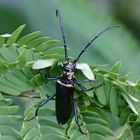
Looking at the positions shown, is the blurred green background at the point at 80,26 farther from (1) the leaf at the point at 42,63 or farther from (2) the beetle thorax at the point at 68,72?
(1) the leaf at the point at 42,63

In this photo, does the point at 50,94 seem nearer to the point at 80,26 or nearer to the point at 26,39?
the point at 26,39

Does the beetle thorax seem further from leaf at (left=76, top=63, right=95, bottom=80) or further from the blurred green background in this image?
the blurred green background

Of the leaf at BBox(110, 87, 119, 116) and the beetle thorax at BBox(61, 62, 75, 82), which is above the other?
the beetle thorax at BBox(61, 62, 75, 82)

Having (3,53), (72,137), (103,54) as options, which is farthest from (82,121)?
(103,54)

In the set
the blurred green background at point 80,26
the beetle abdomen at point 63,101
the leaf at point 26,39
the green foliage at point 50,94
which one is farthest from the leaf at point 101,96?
the blurred green background at point 80,26

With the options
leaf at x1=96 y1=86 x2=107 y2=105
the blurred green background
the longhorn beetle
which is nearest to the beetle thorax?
the longhorn beetle

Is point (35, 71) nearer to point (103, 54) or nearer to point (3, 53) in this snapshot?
point (3, 53)
